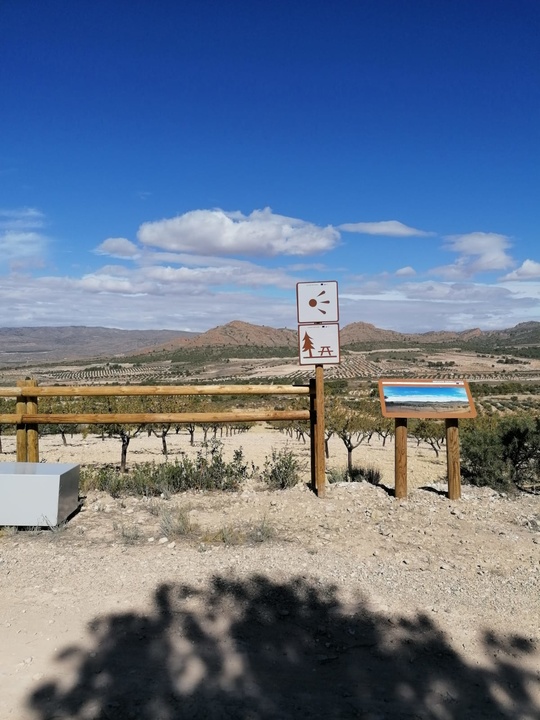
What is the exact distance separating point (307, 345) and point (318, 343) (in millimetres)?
143

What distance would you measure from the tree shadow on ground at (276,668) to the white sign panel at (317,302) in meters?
3.66

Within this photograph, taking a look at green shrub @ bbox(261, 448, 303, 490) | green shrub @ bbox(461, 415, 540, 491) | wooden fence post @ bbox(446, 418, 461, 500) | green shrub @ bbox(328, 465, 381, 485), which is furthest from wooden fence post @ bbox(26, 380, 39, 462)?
green shrub @ bbox(461, 415, 540, 491)

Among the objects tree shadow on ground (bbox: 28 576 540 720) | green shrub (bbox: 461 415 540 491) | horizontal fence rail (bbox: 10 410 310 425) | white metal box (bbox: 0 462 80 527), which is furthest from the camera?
green shrub (bbox: 461 415 540 491)

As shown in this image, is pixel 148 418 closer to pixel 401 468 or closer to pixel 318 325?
pixel 318 325

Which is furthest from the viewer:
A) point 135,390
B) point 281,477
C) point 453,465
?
point 281,477

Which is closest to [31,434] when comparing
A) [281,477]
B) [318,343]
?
[281,477]

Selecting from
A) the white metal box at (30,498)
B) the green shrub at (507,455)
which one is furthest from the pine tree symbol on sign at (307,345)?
the green shrub at (507,455)

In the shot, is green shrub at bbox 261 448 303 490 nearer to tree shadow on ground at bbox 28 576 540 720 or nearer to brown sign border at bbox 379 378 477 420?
brown sign border at bbox 379 378 477 420

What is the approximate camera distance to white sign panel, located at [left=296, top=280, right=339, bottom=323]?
279 inches

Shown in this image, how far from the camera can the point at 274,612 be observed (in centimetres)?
418

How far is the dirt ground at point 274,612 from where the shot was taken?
3.19 meters

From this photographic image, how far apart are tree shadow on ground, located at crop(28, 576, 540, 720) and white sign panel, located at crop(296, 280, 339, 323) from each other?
3.66 metres

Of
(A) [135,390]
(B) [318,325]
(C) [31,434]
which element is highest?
(B) [318,325]

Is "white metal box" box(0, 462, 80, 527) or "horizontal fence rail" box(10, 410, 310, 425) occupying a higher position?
"horizontal fence rail" box(10, 410, 310, 425)
